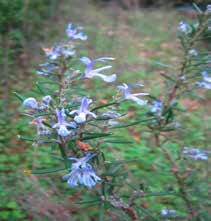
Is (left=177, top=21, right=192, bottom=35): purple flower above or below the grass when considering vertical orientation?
above

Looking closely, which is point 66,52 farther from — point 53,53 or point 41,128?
point 41,128

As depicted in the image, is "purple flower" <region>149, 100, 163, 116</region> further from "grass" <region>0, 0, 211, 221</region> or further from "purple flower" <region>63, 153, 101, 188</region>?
"purple flower" <region>63, 153, 101, 188</region>

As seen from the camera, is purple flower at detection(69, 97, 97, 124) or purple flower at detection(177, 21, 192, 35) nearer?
purple flower at detection(69, 97, 97, 124)

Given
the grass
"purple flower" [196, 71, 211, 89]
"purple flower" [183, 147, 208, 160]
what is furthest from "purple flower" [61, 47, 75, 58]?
"purple flower" [183, 147, 208, 160]

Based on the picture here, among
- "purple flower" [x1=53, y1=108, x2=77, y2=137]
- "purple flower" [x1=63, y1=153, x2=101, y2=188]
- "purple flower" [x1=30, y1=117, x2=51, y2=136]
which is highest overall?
"purple flower" [x1=53, y1=108, x2=77, y2=137]

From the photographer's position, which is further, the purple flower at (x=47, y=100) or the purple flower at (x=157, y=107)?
the purple flower at (x=157, y=107)

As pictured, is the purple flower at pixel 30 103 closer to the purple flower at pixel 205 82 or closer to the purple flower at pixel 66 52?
the purple flower at pixel 66 52

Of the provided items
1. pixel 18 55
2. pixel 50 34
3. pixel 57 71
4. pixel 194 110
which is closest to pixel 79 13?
pixel 50 34

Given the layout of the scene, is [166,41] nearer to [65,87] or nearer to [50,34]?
[50,34]

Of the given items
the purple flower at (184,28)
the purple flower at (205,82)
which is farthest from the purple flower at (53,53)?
the purple flower at (205,82)
